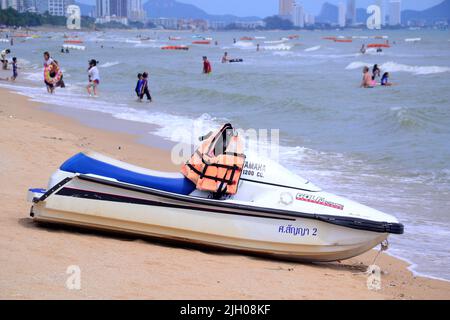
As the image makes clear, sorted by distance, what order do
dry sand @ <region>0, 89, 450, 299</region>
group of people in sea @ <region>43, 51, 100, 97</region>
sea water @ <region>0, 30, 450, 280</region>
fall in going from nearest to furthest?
1. dry sand @ <region>0, 89, 450, 299</region>
2. sea water @ <region>0, 30, 450, 280</region>
3. group of people in sea @ <region>43, 51, 100, 97</region>

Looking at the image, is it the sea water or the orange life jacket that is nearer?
the orange life jacket

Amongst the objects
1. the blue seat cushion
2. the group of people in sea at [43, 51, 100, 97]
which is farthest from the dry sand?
the group of people in sea at [43, 51, 100, 97]

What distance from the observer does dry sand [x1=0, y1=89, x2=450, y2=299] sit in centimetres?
516

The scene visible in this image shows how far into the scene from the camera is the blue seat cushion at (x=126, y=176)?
6.86m

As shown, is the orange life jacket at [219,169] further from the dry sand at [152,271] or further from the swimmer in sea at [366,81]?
the swimmer in sea at [366,81]

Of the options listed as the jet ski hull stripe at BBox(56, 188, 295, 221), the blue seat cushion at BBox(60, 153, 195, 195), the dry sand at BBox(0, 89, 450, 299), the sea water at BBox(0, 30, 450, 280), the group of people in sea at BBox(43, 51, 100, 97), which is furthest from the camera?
the group of people in sea at BBox(43, 51, 100, 97)

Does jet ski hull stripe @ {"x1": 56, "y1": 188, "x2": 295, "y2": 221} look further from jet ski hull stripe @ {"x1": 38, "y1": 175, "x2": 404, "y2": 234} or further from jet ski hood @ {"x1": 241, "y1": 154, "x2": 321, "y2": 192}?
jet ski hood @ {"x1": 241, "y1": 154, "x2": 321, "y2": 192}

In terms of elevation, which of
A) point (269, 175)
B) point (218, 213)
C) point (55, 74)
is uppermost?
Answer: point (55, 74)

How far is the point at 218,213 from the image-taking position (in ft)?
22.1

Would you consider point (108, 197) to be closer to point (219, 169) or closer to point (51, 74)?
point (219, 169)

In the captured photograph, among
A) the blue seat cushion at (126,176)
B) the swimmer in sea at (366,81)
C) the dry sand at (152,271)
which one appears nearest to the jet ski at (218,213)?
the blue seat cushion at (126,176)

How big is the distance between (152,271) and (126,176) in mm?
1358

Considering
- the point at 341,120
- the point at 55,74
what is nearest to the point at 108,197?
the point at 341,120
